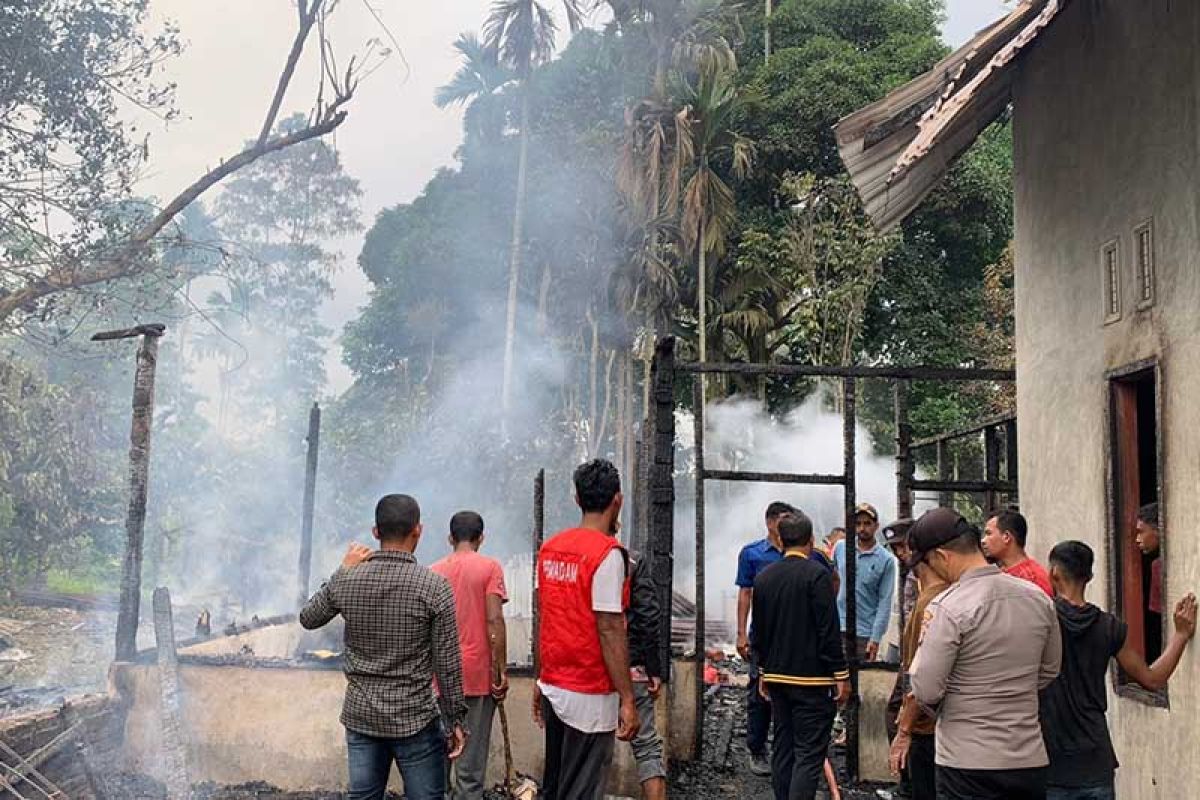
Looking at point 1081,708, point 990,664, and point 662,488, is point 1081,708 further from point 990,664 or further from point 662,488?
point 662,488

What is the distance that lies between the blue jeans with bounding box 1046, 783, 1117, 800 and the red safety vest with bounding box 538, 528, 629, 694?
194 cm

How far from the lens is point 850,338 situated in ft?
60.7

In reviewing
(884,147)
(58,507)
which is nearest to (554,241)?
(58,507)

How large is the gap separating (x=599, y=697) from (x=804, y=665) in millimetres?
1851

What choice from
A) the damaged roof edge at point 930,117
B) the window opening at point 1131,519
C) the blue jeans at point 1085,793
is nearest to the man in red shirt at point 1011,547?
the blue jeans at point 1085,793

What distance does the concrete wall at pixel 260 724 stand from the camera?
777cm

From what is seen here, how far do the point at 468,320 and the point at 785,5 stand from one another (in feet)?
50.1

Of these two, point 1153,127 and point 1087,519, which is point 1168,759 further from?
point 1153,127

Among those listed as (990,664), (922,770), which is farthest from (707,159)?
(990,664)

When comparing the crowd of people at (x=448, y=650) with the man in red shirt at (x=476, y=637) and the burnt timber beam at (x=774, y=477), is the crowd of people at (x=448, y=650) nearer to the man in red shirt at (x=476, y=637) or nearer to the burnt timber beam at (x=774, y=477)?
the man in red shirt at (x=476, y=637)

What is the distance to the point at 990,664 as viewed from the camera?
3.86m

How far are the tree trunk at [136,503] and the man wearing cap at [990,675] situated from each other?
6472 mm

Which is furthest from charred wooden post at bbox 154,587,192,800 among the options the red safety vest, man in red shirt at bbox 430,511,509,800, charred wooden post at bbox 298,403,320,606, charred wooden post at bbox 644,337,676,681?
charred wooden post at bbox 298,403,320,606

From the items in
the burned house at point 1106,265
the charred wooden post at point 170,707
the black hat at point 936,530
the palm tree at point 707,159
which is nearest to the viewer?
the black hat at point 936,530
